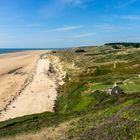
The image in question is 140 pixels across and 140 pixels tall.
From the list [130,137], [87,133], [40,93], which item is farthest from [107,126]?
[40,93]

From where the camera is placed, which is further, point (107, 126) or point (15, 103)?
point (15, 103)

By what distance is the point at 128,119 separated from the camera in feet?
68.2

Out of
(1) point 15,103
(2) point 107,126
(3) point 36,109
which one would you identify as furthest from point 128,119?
(1) point 15,103

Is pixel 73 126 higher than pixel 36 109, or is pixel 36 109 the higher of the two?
pixel 73 126

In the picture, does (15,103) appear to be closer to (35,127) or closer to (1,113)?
(1,113)

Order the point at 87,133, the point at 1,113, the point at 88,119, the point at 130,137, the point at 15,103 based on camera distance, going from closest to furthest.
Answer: the point at 130,137 < the point at 87,133 < the point at 88,119 < the point at 1,113 < the point at 15,103

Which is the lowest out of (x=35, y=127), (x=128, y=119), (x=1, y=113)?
(x=1, y=113)

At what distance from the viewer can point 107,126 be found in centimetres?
2062

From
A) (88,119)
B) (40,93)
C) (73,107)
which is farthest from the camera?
(40,93)

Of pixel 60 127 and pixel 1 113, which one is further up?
pixel 60 127

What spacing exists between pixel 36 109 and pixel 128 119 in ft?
80.8

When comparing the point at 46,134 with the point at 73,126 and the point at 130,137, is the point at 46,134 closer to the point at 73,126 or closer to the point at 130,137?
the point at 73,126

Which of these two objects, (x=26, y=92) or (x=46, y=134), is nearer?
(x=46, y=134)

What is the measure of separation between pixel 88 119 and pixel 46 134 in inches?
145
